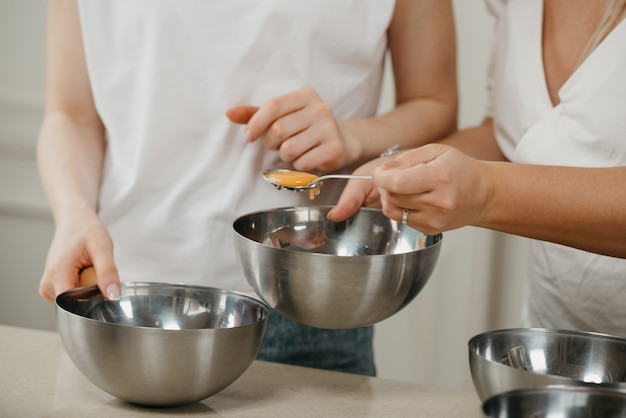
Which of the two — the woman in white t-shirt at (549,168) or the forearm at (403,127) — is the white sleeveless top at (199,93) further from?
the woman in white t-shirt at (549,168)

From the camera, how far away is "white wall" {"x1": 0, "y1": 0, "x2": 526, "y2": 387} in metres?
2.35

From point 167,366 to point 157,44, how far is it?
0.56 m

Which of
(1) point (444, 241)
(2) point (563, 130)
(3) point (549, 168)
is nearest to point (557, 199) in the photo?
(3) point (549, 168)

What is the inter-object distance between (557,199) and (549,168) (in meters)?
0.04

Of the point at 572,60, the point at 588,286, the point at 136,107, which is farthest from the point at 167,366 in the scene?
the point at 572,60

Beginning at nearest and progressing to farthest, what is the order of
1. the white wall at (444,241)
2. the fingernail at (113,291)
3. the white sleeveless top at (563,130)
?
the fingernail at (113,291), the white sleeveless top at (563,130), the white wall at (444,241)

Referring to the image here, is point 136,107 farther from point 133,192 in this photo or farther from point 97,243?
point 97,243

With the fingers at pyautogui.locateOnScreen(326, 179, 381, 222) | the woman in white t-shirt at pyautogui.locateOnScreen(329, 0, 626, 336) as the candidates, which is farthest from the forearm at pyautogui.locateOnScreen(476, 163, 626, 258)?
the fingers at pyautogui.locateOnScreen(326, 179, 381, 222)

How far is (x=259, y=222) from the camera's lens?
119 cm

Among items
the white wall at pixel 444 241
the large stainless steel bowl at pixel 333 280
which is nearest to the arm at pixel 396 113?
the large stainless steel bowl at pixel 333 280

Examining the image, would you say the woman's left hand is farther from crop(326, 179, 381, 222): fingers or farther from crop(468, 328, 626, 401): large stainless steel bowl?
crop(468, 328, 626, 401): large stainless steel bowl

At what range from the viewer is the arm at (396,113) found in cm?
122

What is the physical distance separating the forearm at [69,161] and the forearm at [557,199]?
1.96ft

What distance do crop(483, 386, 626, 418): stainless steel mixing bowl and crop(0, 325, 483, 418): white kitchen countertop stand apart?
0.26 m
